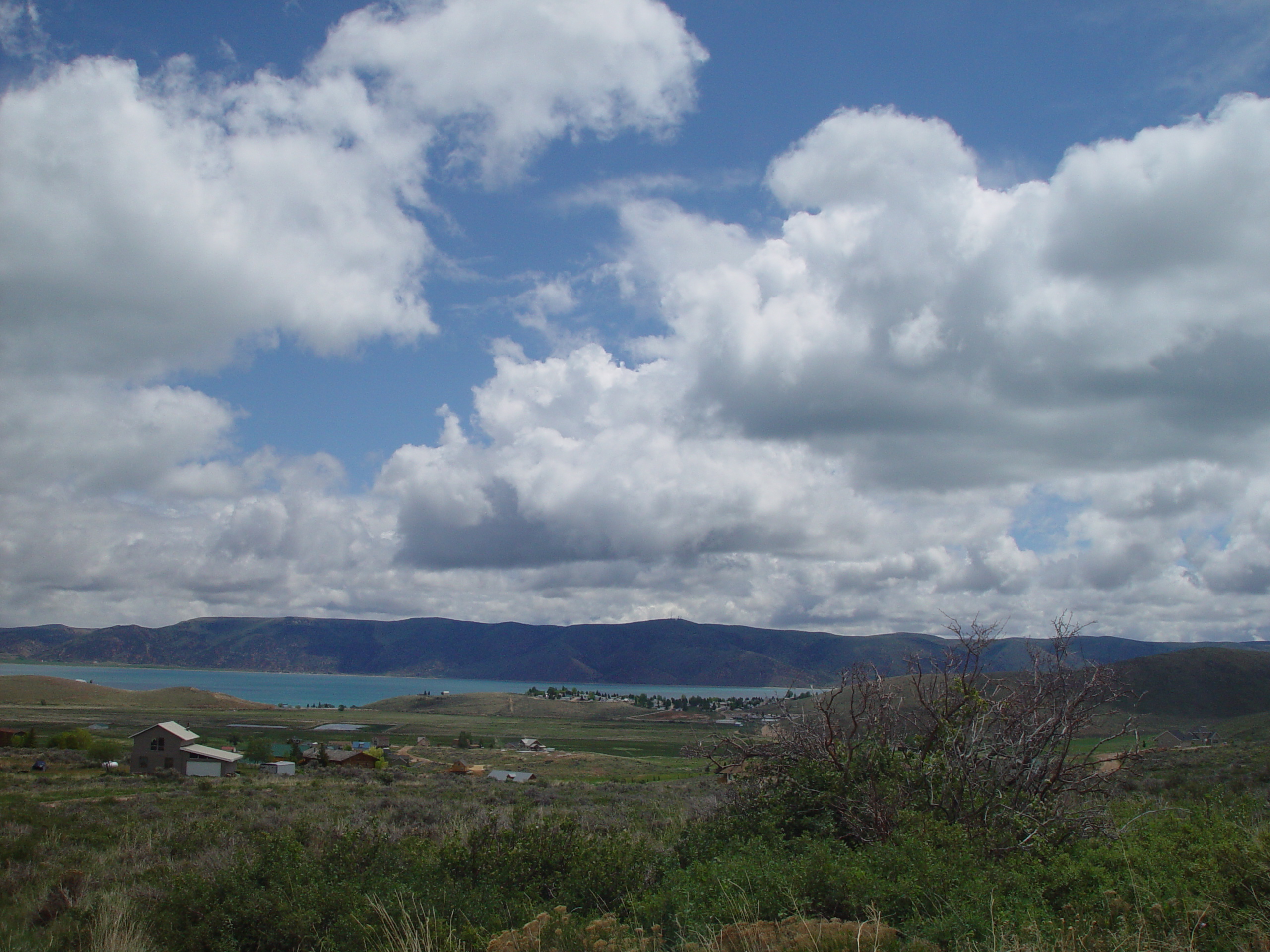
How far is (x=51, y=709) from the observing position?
425 ft

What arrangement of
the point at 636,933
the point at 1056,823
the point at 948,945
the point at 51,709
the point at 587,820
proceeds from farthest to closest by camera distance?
the point at 51,709 → the point at 587,820 → the point at 1056,823 → the point at 636,933 → the point at 948,945

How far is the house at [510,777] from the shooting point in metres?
44.0

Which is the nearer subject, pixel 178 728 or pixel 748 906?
pixel 748 906

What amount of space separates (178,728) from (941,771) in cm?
4949

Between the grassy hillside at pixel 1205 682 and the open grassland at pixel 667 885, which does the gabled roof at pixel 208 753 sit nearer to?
the open grassland at pixel 667 885

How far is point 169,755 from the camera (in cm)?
4434

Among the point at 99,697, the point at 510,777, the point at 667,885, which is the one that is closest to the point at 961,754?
the point at 667,885

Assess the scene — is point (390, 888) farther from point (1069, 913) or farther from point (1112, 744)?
point (1112, 744)

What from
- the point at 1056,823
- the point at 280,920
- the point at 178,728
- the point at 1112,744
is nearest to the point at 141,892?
the point at 280,920

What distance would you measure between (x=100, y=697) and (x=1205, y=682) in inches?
8039

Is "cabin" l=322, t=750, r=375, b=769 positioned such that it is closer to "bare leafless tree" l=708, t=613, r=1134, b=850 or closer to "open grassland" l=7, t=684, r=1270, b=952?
"open grassland" l=7, t=684, r=1270, b=952

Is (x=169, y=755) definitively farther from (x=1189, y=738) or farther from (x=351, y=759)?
(x=1189, y=738)

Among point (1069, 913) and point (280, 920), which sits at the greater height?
point (1069, 913)

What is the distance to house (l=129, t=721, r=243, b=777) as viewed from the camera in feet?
144
